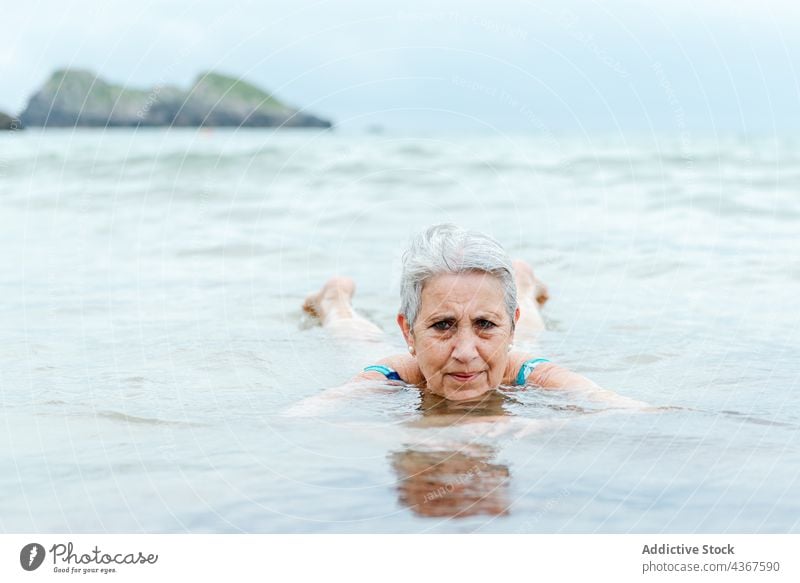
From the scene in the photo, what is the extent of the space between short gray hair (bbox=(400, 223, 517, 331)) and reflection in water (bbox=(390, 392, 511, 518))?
2.65ft

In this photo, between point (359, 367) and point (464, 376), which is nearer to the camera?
point (464, 376)

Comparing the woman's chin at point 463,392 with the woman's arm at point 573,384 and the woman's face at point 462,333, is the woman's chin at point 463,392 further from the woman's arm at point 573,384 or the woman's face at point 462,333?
the woman's arm at point 573,384

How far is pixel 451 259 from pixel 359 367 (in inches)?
86.5

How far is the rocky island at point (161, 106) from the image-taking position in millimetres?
32781

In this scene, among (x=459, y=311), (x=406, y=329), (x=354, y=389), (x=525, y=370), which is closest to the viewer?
(x=459, y=311)

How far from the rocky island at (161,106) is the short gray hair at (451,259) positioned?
2162 centimetres

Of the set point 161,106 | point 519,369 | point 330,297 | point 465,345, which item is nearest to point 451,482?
point 465,345

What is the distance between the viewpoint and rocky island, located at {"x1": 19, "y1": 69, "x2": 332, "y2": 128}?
32.8m

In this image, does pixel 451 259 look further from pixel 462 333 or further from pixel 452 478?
pixel 452 478

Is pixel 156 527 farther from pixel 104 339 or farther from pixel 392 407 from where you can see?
pixel 104 339

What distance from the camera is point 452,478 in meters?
4.56
